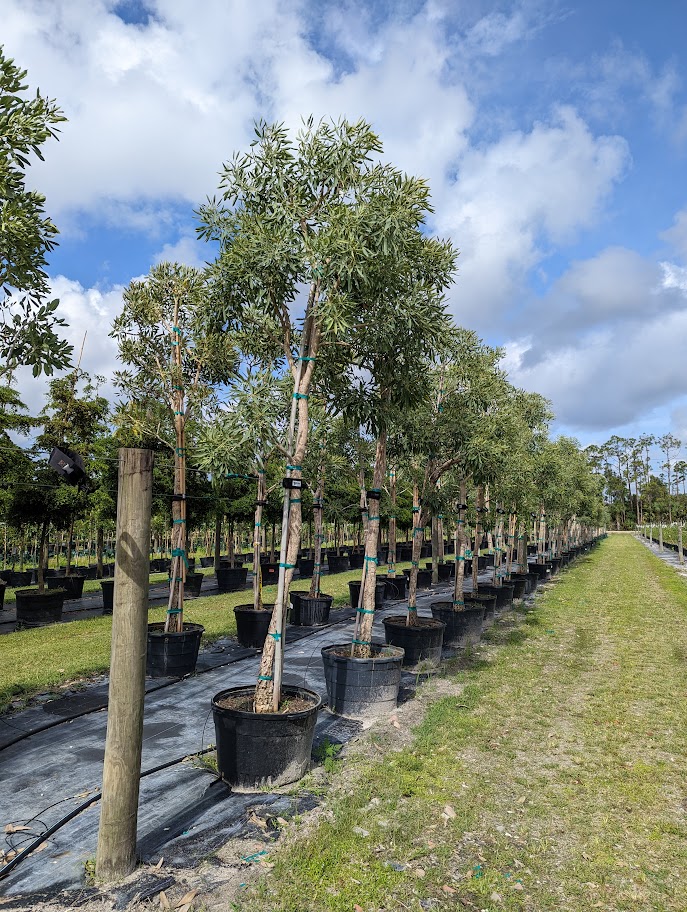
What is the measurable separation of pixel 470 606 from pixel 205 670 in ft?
16.6

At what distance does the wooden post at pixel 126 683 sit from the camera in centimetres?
348

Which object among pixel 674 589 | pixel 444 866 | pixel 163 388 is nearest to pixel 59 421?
pixel 163 388

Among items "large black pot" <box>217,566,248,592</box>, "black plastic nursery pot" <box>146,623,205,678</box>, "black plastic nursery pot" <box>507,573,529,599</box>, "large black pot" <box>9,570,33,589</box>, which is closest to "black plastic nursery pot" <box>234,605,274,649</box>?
"black plastic nursery pot" <box>146,623,205,678</box>

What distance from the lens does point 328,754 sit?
5516mm

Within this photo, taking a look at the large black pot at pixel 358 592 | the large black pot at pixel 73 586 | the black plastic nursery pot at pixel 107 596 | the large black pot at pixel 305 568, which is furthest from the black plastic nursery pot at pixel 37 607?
the large black pot at pixel 305 568

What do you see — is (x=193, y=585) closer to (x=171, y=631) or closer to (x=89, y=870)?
(x=171, y=631)

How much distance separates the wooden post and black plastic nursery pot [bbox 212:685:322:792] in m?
1.26

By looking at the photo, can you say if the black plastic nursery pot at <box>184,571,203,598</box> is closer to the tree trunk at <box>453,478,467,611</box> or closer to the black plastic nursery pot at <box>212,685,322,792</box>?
the tree trunk at <box>453,478,467,611</box>

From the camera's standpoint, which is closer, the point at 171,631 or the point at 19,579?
the point at 171,631

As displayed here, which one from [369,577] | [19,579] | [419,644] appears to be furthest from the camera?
[19,579]

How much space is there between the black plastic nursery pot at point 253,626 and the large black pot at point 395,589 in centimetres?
788

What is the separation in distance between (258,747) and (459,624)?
6.43 meters

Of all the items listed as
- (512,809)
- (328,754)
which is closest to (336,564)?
(328,754)

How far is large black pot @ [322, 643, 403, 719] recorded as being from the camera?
6.76 metres
